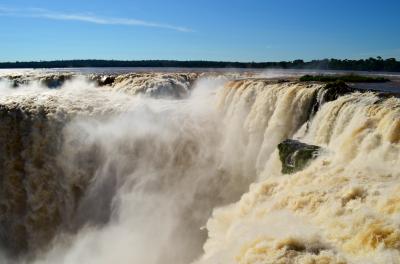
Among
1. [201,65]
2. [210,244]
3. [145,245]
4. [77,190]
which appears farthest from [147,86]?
[201,65]

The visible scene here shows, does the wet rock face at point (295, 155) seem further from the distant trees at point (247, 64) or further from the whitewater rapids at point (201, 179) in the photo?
the distant trees at point (247, 64)

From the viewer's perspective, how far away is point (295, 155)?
1192cm

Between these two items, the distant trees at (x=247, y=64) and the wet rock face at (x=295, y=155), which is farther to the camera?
the distant trees at (x=247, y=64)

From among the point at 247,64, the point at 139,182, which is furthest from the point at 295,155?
the point at 247,64

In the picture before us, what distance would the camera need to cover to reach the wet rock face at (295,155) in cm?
1163

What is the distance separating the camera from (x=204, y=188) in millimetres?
16266

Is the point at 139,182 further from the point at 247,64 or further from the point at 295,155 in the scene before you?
the point at 247,64

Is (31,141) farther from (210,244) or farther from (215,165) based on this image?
(210,244)

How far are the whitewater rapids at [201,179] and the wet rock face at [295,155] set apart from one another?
1.02ft

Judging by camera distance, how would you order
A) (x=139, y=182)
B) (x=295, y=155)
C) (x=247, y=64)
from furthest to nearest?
(x=247, y=64) → (x=139, y=182) → (x=295, y=155)

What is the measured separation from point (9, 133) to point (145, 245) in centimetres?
990

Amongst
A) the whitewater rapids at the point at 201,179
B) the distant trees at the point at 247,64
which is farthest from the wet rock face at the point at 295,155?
the distant trees at the point at 247,64

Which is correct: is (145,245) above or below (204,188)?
below

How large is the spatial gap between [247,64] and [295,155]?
233 ft
